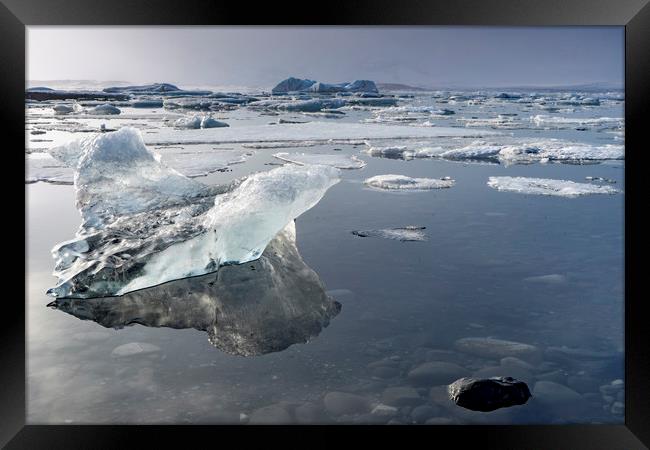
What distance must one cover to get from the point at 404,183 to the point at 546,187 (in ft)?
4.43

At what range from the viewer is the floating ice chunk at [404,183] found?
5.89 m

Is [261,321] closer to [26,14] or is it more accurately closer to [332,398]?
[332,398]

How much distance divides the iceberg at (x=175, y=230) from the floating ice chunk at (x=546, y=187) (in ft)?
9.71

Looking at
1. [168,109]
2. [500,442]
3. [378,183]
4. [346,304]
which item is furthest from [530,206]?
[168,109]

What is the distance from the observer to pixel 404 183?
5984 millimetres

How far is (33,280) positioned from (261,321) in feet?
4.65

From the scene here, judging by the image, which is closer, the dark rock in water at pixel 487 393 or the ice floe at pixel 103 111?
the dark rock in water at pixel 487 393

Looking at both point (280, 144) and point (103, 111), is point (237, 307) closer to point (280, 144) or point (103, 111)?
point (280, 144)

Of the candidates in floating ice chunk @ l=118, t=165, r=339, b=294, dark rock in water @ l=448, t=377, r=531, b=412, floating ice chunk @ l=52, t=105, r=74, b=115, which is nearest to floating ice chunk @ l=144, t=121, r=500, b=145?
floating ice chunk @ l=52, t=105, r=74, b=115

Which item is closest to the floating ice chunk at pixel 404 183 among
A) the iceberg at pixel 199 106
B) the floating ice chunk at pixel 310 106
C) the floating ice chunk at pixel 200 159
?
the floating ice chunk at pixel 200 159

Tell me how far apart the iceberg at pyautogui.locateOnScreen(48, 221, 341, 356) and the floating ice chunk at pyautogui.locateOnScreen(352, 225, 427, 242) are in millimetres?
946

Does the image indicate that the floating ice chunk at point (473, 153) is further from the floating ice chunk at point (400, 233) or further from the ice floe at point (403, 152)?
the floating ice chunk at point (400, 233)

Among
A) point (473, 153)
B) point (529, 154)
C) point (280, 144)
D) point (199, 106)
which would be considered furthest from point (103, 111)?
point (529, 154)

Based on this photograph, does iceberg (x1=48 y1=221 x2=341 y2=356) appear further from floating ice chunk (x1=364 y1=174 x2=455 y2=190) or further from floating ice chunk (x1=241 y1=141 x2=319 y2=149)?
floating ice chunk (x1=241 y1=141 x2=319 y2=149)
